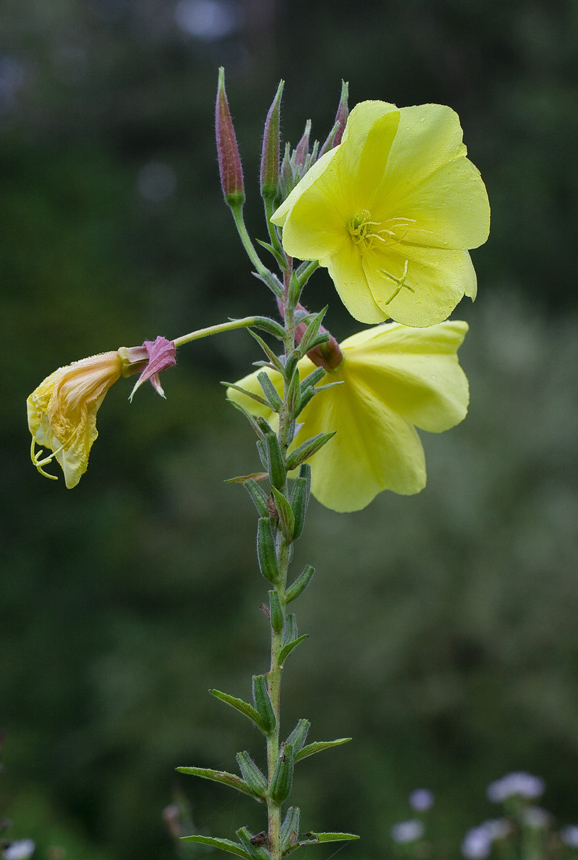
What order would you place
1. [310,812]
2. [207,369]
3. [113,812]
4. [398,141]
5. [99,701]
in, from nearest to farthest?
[398,141]
[310,812]
[113,812]
[99,701]
[207,369]

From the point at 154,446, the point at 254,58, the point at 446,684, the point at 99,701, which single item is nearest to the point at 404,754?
the point at 446,684

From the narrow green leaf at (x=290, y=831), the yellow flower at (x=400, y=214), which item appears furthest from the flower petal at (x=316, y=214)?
the narrow green leaf at (x=290, y=831)

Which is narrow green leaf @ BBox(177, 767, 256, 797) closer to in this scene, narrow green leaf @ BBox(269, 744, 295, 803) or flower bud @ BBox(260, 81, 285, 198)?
narrow green leaf @ BBox(269, 744, 295, 803)

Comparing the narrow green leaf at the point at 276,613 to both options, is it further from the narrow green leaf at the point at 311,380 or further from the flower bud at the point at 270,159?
the flower bud at the point at 270,159

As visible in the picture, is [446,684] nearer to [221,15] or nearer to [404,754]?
[404,754]

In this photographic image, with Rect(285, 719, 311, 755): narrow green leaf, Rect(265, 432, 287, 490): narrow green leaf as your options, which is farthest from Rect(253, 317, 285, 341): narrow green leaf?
Rect(285, 719, 311, 755): narrow green leaf

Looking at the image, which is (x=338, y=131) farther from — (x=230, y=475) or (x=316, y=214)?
(x=230, y=475)
